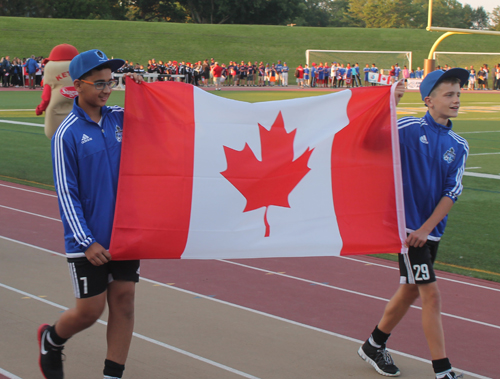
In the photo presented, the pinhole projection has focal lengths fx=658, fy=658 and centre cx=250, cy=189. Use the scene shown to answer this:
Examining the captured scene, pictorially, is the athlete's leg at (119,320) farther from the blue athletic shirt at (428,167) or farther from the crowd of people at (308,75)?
the crowd of people at (308,75)

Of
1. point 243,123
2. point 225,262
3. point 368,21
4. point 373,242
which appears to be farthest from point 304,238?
point 368,21

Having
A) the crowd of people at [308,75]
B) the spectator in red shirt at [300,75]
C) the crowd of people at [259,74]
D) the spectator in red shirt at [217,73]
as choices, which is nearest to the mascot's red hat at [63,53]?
the spectator in red shirt at [217,73]

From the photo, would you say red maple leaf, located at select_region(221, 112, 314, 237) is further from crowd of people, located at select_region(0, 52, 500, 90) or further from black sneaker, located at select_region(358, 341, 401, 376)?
crowd of people, located at select_region(0, 52, 500, 90)

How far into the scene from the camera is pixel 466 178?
43.4 ft

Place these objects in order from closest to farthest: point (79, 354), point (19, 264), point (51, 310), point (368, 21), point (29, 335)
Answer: point (79, 354), point (29, 335), point (51, 310), point (19, 264), point (368, 21)

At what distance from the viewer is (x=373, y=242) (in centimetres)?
419

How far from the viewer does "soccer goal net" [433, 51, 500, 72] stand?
190ft

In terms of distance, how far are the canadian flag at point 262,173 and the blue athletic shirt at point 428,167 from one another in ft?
0.27

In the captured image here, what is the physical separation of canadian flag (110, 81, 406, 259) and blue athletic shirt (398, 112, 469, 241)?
0.08m

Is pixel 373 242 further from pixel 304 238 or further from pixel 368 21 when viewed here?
pixel 368 21

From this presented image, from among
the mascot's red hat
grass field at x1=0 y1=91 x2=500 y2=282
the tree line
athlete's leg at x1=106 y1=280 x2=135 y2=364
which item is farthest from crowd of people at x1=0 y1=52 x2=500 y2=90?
athlete's leg at x1=106 y1=280 x2=135 y2=364

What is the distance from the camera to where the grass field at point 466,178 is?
7604 millimetres

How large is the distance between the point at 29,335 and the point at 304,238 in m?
2.22

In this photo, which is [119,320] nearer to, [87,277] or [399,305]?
[87,277]
